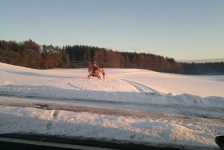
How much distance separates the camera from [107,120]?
7.07m

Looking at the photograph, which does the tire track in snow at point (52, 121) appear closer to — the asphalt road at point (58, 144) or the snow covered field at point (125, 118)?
the snow covered field at point (125, 118)

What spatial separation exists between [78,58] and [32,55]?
130 feet

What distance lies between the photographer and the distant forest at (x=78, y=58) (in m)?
68.6

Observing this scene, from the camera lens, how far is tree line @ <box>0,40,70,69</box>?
65631 mm

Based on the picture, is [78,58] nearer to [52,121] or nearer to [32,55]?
[32,55]

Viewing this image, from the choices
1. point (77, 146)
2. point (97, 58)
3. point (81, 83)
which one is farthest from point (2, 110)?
point (97, 58)

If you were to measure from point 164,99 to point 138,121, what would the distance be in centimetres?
491

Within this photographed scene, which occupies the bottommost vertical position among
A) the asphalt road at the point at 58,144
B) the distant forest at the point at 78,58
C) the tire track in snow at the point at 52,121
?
the asphalt road at the point at 58,144

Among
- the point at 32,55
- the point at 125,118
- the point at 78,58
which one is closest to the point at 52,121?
the point at 125,118

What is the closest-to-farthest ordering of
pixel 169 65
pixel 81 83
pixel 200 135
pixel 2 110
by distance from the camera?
pixel 200 135 → pixel 2 110 → pixel 81 83 → pixel 169 65

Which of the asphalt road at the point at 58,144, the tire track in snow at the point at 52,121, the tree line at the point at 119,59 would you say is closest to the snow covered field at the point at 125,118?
the tire track in snow at the point at 52,121

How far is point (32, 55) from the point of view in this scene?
69125 millimetres

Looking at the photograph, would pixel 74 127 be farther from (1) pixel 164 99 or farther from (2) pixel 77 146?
(1) pixel 164 99

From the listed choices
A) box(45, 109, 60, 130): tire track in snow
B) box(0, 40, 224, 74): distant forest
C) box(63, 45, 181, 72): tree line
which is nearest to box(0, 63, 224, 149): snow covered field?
box(45, 109, 60, 130): tire track in snow
